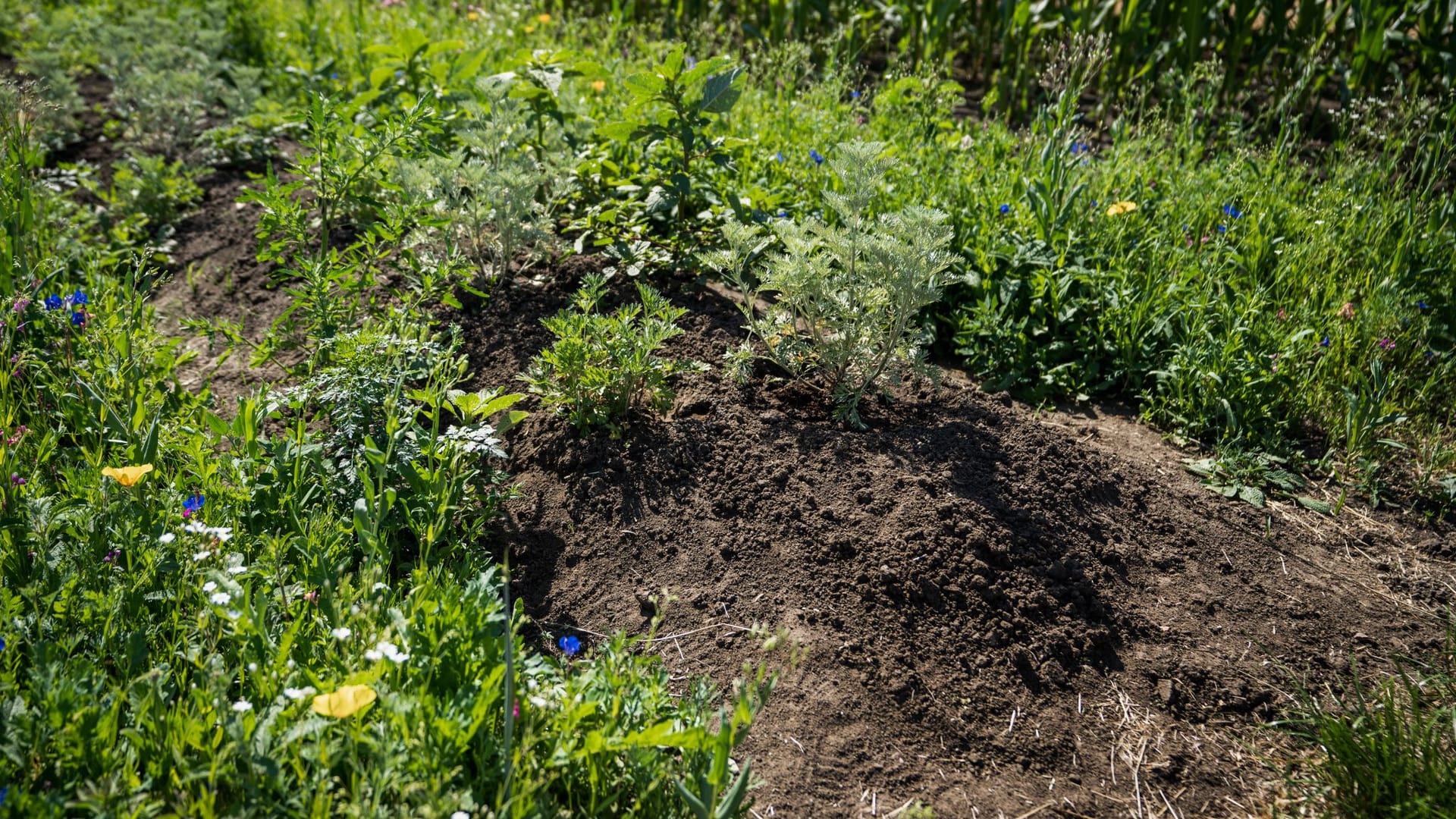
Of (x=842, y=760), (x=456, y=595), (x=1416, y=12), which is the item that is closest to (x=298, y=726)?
(x=456, y=595)

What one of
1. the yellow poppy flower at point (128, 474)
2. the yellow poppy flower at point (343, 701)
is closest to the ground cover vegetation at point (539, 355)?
the yellow poppy flower at point (343, 701)

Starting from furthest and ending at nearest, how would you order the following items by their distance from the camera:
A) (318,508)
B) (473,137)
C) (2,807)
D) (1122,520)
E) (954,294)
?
(954,294), (473,137), (1122,520), (318,508), (2,807)

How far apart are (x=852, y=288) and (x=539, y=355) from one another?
109cm

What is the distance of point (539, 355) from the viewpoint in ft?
10.9

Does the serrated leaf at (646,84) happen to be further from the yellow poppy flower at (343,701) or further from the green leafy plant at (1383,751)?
the green leafy plant at (1383,751)

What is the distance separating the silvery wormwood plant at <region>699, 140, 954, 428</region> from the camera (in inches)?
109

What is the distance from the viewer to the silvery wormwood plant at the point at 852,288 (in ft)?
9.08

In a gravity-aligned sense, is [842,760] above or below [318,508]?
below

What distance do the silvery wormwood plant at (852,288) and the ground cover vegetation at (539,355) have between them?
0.02 m

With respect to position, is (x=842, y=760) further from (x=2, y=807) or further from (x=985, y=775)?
(x=2, y=807)

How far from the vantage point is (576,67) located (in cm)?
403

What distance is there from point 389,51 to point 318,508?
265cm

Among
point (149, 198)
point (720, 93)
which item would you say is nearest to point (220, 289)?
point (149, 198)

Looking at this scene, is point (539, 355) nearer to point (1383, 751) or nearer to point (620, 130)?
point (620, 130)
